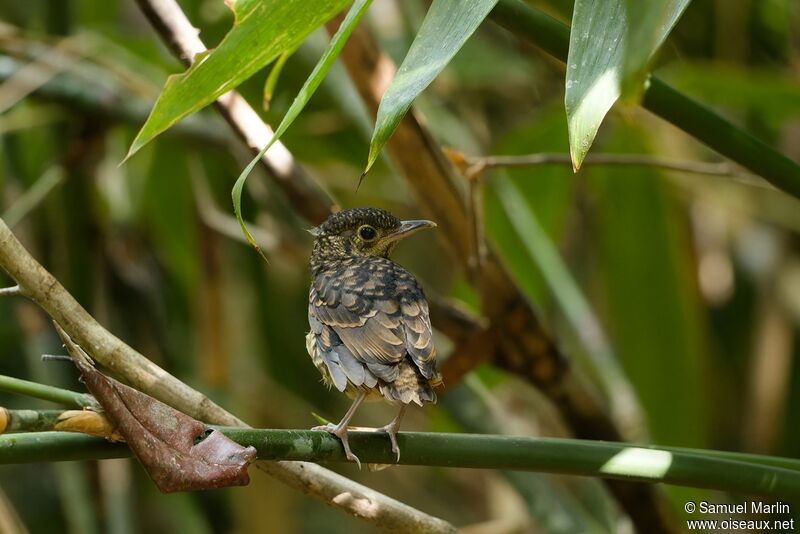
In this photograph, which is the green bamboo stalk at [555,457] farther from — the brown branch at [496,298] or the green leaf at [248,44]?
the brown branch at [496,298]

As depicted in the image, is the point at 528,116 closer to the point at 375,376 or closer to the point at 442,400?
the point at 442,400

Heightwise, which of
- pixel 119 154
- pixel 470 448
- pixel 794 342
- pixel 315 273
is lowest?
pixel 470 448

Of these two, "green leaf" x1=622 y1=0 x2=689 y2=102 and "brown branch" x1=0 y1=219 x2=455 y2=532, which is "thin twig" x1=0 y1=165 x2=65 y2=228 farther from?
"green leaf" x1=622 y1=0 x2=689 y2=102

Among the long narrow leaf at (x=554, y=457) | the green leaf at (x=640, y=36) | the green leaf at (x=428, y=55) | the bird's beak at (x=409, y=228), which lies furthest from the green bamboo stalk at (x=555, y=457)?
the bird's beak at (x=409, y=228)

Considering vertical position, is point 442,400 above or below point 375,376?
above

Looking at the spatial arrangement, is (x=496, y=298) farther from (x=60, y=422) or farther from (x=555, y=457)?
(x=60, y=422)

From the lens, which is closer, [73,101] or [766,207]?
[73,101]

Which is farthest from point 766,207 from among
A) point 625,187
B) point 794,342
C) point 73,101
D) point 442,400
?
point 73,101
